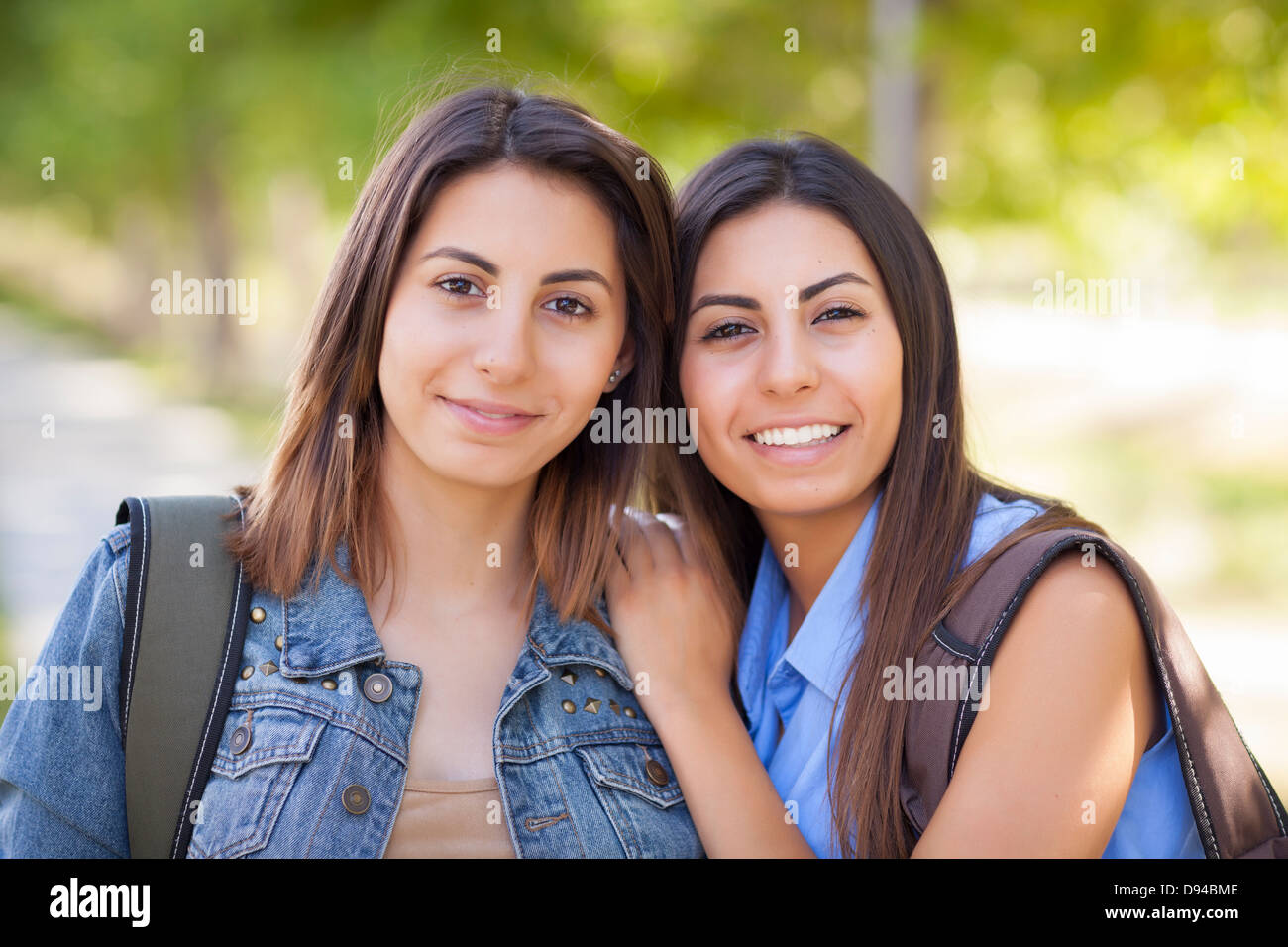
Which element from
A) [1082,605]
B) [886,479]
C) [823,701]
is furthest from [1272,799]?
[886,479]

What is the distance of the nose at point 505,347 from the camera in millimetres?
2285

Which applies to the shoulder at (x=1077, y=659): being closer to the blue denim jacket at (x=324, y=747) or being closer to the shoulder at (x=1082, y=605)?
the shoulder at (x=1082, y=605)

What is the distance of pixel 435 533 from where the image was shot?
8.36 ft

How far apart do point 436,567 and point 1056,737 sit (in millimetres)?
1267

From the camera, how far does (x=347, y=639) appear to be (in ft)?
7.58

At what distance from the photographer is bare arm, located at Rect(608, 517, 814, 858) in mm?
2354

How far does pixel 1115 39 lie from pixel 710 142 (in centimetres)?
182

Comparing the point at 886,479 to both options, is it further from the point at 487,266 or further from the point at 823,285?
the point at 487,266

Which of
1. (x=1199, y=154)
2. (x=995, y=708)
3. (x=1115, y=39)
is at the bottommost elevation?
(x=995, y=708)

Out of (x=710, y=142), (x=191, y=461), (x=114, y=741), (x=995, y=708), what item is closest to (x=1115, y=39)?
(x=710, y=142)

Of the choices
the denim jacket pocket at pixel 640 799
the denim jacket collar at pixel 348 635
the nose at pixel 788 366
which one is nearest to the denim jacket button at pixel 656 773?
the denim jacket pocket at pixel 640 799

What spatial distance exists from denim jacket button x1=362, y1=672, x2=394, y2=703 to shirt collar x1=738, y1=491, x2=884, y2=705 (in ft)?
2.73
